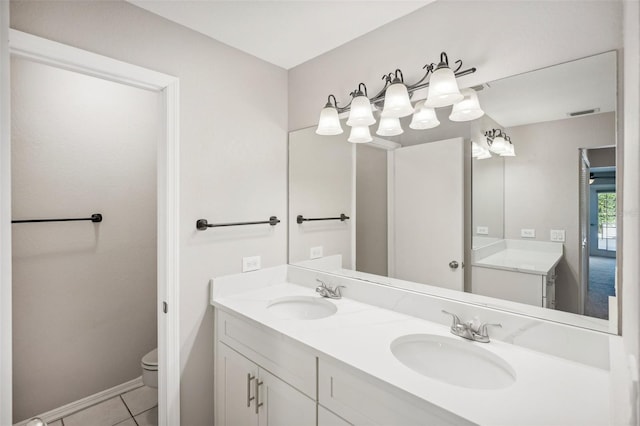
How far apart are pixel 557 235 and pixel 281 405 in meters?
1.31

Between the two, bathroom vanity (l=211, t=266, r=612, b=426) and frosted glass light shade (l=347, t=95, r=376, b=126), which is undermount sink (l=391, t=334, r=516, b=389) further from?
frosted glass light shade (l=347, t=95, r=376, b=126)

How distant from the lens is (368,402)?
0.99 meters

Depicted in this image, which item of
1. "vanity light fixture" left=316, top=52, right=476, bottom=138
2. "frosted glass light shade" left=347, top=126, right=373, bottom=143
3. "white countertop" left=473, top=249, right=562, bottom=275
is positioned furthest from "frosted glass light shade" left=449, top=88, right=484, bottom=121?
"white countertop" left=473, top=249, right=562, bottom=275

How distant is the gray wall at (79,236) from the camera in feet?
6.27

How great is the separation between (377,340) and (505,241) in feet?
2.30

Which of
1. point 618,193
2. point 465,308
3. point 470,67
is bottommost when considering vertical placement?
point 465,308

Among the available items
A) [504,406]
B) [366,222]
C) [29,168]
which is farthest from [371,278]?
[29,168]

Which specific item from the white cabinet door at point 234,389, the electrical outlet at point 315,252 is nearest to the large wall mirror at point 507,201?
the electrical outlet at point 315,252

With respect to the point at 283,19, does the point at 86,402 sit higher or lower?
lower

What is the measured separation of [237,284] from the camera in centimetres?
187

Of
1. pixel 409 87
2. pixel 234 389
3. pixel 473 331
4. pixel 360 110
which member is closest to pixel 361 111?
pixel 360 110

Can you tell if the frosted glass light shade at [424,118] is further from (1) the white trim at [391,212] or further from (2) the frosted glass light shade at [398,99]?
(1) the white trim at [391,212]

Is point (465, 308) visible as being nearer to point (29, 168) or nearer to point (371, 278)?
point (371, 278)

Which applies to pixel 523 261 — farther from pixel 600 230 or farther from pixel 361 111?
A: pixel 361 111
